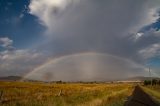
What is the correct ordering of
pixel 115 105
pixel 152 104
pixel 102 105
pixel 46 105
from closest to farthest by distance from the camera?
pixel 152 104 < pixel 115 105 < pixel 102 105 < pixel 46 105

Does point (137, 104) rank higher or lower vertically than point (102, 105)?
higher

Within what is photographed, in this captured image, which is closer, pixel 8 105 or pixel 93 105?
pixel 93 105

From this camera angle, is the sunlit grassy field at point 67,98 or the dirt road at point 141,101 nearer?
the dirt road at point 141,101

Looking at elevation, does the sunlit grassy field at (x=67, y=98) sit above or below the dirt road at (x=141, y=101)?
below

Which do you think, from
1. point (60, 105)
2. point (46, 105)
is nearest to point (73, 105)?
point (60, 105)

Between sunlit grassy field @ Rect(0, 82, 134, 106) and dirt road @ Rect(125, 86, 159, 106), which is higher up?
dirt road @ Rect(125, 86, 159, 106)

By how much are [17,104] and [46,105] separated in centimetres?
269

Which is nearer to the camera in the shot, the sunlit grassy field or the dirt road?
the dirt road

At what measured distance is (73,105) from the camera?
1956 cm

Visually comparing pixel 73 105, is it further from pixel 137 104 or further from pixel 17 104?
pixel 137 104

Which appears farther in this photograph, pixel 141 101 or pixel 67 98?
pixel 67 98

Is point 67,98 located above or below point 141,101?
below

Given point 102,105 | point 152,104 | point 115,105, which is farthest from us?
point 102,105

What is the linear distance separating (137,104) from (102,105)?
36.4 ft
